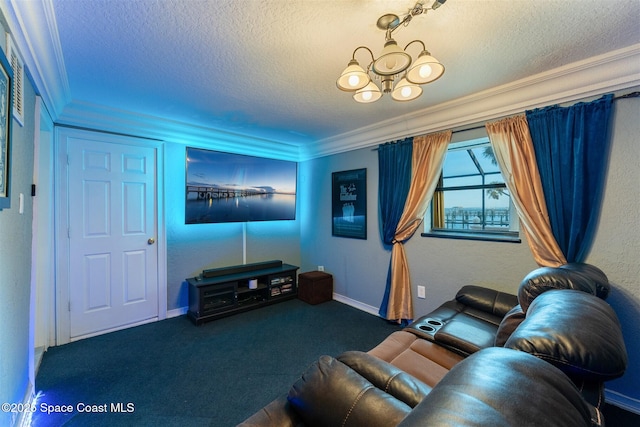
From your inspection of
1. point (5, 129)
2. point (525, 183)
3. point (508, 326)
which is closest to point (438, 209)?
point (525, 183)

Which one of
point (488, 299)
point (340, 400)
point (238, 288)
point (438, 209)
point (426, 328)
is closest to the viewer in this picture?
point (340, 400)

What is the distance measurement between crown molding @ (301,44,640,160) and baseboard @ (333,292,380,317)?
2.17 meters

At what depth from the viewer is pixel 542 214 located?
7.05 ft

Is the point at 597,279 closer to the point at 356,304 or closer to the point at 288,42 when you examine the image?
the point at 288,42

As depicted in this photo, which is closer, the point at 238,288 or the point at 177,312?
the point at 177,312

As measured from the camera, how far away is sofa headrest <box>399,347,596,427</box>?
1.43 ft

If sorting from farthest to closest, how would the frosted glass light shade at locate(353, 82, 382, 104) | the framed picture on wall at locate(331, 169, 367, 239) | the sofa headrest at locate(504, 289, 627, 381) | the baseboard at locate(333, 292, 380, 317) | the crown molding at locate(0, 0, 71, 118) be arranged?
the framed picture on wall at locate(331, 169, 367, 239) → the baseboard at locate(333, 292, 380, 317) → the frosted glass light shade at locate(353, 82, 382, 104) → the crown molding at locate(0, 0, 71, 118) → the sofa headrest at locate(504, 289, 627, 381)

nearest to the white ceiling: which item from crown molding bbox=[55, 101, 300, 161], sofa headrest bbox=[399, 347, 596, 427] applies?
crown molding bbox=[55, 101, 300, 161]

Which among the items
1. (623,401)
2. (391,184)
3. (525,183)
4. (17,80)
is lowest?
(623,401)

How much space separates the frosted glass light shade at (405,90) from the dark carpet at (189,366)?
2.25 m

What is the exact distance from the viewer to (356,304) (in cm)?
365

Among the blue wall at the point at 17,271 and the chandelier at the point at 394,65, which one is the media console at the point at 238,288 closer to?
the blue wall at the point at 17,271

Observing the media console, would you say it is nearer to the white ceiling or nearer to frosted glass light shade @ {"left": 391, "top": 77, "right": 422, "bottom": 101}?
the white ceiling

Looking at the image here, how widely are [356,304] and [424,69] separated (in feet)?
9.90
